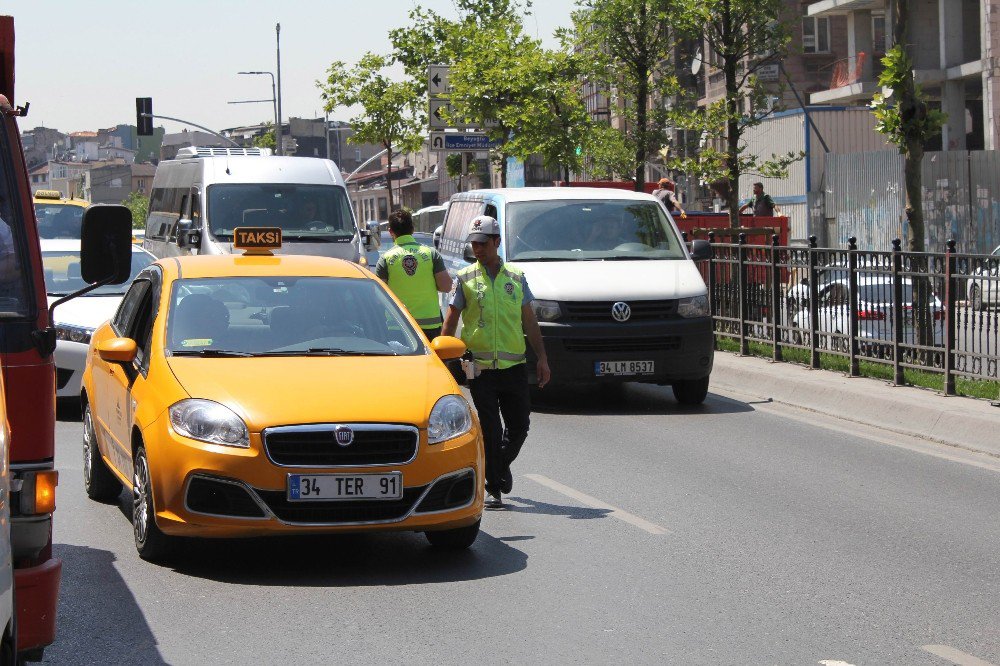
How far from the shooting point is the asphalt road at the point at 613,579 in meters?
6.30

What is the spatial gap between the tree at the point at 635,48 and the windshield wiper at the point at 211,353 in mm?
21052

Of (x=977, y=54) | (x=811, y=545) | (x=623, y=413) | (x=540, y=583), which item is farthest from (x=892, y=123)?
(x=977, y=54)

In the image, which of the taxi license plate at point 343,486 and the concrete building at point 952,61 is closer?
the taxi license plate at point 343,486

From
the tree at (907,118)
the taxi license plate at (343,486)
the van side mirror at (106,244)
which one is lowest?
the taxi license plate at (343,486)

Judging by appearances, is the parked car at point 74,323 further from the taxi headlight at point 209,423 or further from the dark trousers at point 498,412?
the taxi headlight at point 209,423

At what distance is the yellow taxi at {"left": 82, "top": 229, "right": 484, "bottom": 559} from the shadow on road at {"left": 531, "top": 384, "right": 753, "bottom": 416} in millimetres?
6154

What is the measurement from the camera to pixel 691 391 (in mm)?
15227

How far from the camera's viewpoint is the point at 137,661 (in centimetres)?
610

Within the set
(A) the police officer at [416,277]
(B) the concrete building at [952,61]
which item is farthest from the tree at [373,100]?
(A) the police officer at [416,277]

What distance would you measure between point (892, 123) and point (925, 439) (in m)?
5.61

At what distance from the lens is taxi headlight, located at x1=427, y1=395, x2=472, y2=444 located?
25.5ft

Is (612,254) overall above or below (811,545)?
above

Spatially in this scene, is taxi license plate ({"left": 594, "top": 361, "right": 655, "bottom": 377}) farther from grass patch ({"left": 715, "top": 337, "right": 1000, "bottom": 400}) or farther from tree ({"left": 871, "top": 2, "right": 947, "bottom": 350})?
tree ({"left": 871, "top": 2, "right": 947, "bottom": 350})

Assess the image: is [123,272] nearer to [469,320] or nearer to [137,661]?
[137,661]
